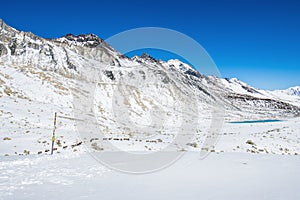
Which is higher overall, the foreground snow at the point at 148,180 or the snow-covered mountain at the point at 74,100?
the snow-covered mountain at the point at 74,100

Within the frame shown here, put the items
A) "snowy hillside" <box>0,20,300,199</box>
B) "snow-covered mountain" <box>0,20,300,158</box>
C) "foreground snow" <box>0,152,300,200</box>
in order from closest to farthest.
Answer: "foreground snow" <box>0,152,300,200</box>, "snowy hillside" <box>0,20,300,199</box>, "snow-covered mountain" <box>0,20,300,158</box>

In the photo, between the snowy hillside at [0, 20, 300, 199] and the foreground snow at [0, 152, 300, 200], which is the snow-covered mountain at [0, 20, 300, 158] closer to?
the snowy hillside at [0, 20, 300, 199]

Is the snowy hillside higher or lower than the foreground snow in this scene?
higher

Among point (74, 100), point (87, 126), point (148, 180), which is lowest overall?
point (148, 180)

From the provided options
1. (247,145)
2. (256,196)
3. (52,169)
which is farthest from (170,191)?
(247,145)

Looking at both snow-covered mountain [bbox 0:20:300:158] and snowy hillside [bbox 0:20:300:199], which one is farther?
snow-covered mountain [bbox 0:20:300:158]

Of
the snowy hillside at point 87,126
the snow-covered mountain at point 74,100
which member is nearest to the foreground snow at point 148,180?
the snowy hillside at point 87,126

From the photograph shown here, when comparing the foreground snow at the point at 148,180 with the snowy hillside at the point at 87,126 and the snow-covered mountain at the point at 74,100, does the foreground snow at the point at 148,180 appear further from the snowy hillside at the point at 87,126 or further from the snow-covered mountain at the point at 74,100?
the snow-covered mountain at the point at 74,100

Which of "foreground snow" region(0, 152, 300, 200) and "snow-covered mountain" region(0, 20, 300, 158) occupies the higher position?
"snow-covered mountain" region(0, 20, 300, 158)

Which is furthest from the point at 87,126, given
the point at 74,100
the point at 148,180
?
the point at 148,180

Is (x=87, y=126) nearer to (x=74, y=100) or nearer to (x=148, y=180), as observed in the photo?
(x=74, y=100)

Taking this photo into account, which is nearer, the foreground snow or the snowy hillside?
the foreground snow

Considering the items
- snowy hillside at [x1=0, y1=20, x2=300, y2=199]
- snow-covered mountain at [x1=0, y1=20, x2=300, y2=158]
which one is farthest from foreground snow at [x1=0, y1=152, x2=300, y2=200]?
snow-covered mountain at [x1=0, y1=20, x2=300, y2=158]

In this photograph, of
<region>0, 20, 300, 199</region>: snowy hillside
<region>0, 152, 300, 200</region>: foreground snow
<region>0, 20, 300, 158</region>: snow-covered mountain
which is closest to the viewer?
<region>0, 152, 300, 200</region>: foreground snow
